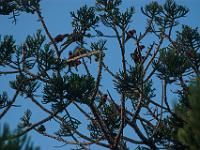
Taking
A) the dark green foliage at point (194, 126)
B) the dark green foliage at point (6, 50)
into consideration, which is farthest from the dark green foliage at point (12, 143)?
the dark green foliage at point (6, 50)

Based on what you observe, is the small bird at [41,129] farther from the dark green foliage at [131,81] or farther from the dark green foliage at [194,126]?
the dark green foliage at [194,126]

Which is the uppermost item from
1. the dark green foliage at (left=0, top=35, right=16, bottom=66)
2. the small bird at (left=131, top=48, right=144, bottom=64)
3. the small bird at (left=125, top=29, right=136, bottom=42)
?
the small bird at (left=125, top=29, right=136, bottom=42)

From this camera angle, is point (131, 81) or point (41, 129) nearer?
point (131, 81)

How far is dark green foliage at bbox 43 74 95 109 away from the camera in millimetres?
4930

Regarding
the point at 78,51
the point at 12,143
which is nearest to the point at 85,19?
the point at 78,51

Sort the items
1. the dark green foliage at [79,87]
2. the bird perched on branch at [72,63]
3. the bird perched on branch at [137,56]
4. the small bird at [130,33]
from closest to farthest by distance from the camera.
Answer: the dark green foliage at [79,87] → the bird perched on branch at [72,63] → the bird perched on branch at [137,56] → the small bird at [130,33]

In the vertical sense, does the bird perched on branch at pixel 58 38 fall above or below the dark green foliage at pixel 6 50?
above

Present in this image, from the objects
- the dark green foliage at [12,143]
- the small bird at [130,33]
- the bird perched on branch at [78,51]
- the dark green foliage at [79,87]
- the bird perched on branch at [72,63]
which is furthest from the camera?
the small bird at [130,33]

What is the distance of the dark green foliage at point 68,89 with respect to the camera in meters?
4.93

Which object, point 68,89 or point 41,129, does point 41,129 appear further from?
point 68,89

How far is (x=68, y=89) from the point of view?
196 inches

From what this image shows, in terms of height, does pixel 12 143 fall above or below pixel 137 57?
below

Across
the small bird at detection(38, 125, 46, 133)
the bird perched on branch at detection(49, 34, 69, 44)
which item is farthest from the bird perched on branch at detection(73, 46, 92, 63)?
the small bird at detection(38, 125, 46, 133)

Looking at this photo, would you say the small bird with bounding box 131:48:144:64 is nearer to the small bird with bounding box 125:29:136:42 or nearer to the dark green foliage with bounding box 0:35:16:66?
the small bird with bounding box 125:29:136:42
